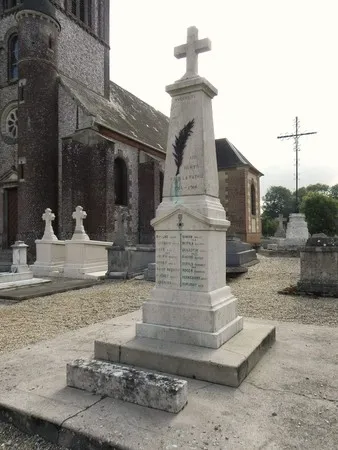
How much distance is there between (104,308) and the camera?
254 inches

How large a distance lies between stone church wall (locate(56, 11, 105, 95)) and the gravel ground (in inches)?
546

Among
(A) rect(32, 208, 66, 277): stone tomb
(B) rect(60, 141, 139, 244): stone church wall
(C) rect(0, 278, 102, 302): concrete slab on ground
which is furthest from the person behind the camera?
(B) rect(60, 141, 139, 244): stone church wall

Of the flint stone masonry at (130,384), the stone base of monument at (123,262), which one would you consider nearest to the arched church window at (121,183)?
the stone base of monument at (123,262)

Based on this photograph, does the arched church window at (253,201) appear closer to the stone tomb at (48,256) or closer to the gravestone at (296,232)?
the gravestone at (296,232)

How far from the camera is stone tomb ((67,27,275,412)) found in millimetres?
3152

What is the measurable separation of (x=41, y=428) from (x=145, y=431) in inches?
28.8

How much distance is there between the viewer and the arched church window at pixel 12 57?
17922mm

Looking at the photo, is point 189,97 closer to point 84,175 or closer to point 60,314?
point 60,314

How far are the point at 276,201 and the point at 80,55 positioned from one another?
211 ft

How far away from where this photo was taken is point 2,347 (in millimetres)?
4156

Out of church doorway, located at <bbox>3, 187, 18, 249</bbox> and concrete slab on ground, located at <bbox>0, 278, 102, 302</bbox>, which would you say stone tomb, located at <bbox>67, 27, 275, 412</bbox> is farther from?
church doorway, located at <bbox>3, 187, 18, 249</bbox>

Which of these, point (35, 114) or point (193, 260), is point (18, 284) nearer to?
point (193, 260)

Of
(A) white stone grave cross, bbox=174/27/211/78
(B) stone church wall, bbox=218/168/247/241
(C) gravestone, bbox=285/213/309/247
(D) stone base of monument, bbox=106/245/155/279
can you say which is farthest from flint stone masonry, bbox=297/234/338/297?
(B) stone church wall, bbox=218/168/247/241

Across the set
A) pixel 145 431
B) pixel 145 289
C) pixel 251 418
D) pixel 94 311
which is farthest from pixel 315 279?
pixel 145 431
